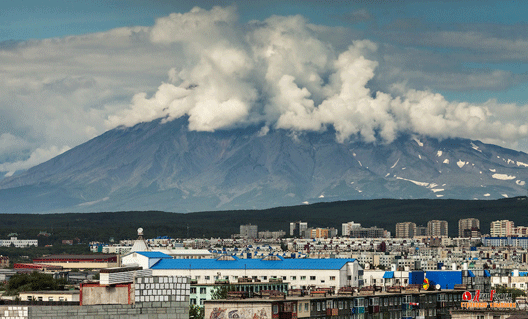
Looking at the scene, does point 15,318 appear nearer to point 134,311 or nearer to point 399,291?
point 134,311

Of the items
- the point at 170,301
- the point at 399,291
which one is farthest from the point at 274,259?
the point at 170,301

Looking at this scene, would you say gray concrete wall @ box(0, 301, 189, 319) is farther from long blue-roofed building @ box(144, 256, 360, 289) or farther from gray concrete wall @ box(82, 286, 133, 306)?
long blue-roofed building @ box(144, 256, 360, 289)

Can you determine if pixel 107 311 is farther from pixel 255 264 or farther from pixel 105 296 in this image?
pixel 255 264

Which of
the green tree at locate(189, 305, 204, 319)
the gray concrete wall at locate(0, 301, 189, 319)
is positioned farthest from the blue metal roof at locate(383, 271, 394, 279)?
the gray concrete wall at locate(0, 301, 189, 319)

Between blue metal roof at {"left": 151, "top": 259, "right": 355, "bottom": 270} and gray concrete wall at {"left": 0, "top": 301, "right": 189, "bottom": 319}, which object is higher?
blue metal roof at {"left": 151, "top": 259, "right": 355, "bottom": 270}

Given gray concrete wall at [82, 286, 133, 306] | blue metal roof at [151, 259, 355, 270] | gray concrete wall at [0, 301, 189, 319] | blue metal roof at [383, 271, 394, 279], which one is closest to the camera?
gray concrete wall at [0, 301, 189, 319]

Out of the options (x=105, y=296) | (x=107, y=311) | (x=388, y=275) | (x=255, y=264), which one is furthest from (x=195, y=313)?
(x=255, y=264)
